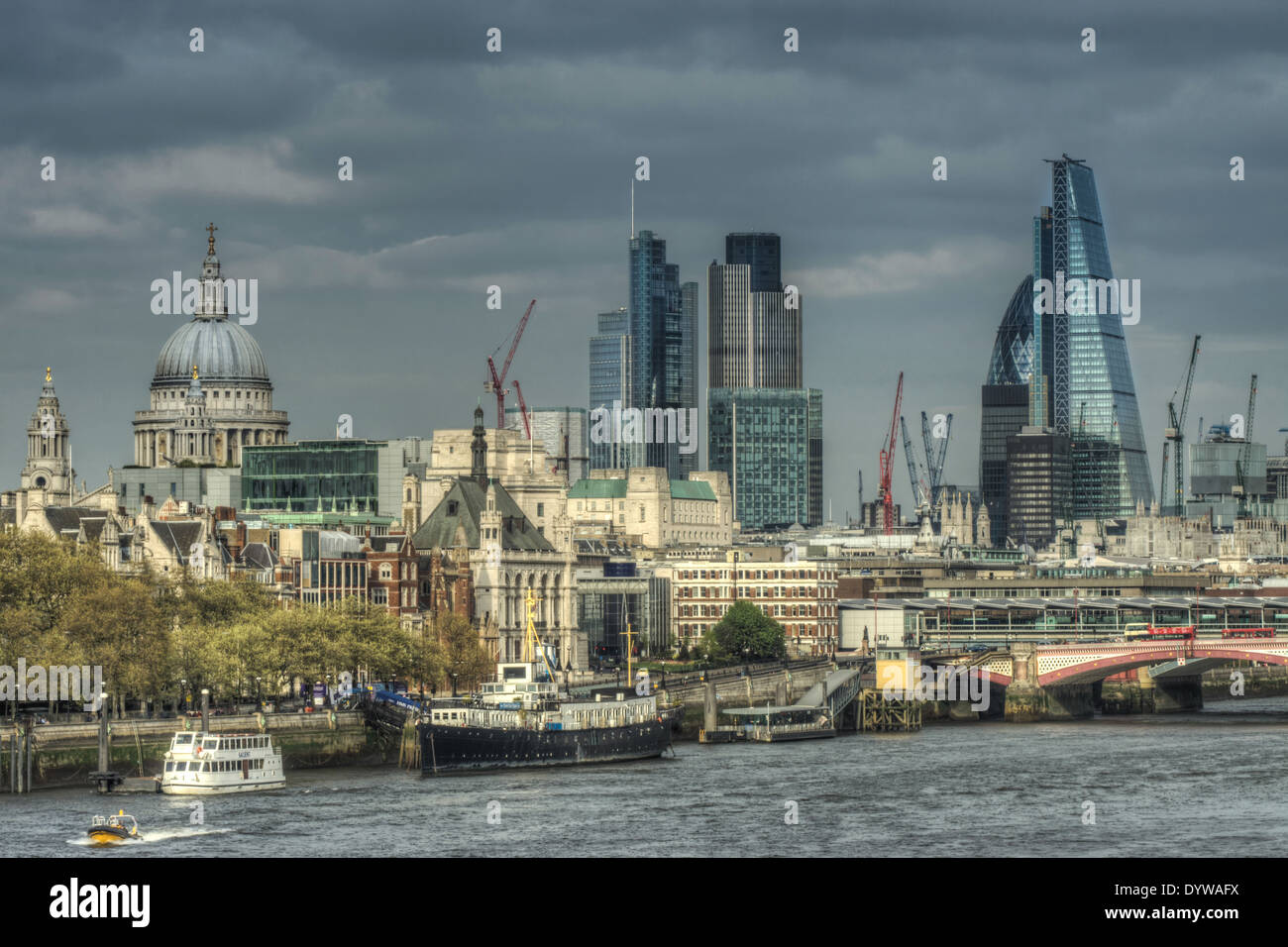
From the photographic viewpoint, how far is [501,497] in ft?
516

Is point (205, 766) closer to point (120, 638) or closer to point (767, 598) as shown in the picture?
point (120, 638)

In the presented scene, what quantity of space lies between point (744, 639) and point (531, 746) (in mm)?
63520

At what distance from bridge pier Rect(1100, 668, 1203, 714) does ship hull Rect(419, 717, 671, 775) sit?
49063 mm

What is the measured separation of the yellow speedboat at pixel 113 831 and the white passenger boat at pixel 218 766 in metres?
15.3

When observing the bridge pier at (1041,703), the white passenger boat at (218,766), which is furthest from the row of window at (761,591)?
the white passenger boat at (218,766)

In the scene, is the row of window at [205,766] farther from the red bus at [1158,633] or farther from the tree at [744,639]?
the tree at [744,639]

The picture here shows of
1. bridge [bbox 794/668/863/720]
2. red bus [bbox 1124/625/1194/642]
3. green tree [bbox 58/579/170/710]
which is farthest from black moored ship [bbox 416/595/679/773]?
red bus [bbox 1124/625/1194/642]

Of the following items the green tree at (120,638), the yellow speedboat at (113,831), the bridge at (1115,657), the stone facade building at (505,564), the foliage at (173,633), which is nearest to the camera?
the yellow speedboat at (113,831)

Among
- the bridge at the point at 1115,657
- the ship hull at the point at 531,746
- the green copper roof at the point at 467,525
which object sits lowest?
the ship hull at the point at 531,746

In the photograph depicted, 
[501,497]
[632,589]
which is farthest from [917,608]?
[501,497]

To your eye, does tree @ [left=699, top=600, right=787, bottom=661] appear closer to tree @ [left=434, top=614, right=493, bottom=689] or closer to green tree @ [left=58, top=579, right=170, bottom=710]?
tree @ [left=434, top=614, right=493, bottom=689]

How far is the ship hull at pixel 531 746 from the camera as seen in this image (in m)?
90.2
